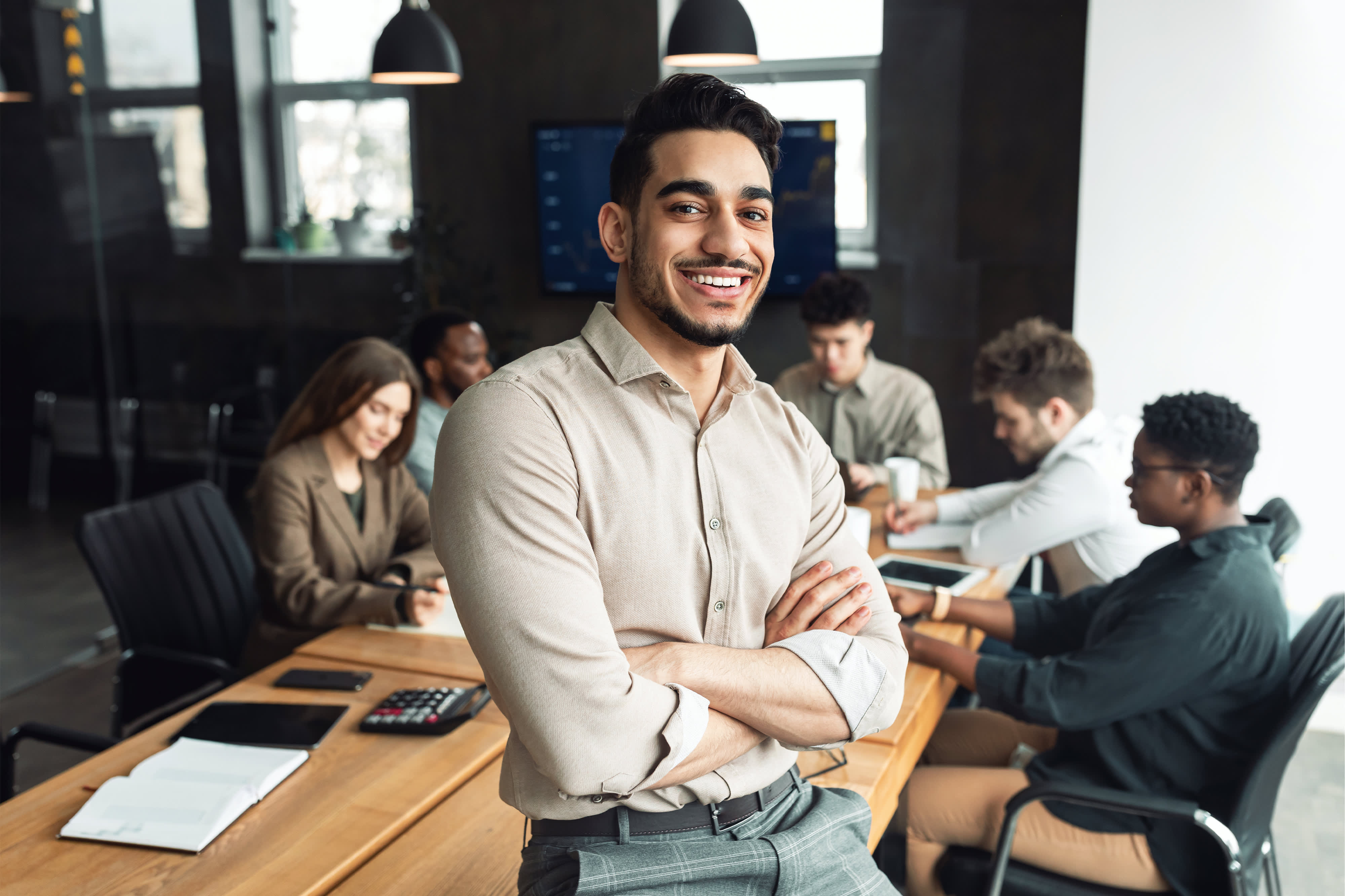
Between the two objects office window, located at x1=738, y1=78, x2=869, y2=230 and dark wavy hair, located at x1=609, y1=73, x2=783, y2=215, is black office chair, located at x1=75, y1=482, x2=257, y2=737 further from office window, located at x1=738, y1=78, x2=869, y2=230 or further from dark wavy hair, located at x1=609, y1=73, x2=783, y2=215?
office window, located at x1=738, y1=78, x2=869, y2=230

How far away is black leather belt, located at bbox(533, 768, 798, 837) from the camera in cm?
112

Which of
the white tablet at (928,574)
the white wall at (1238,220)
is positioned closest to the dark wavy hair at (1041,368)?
the white tablet at (928,574)

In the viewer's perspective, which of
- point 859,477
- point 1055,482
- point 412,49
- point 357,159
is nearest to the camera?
point 1055,482

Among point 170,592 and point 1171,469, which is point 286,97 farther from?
point 1171,469

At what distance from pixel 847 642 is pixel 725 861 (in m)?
0.27

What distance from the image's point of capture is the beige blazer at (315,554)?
2311 millimetres

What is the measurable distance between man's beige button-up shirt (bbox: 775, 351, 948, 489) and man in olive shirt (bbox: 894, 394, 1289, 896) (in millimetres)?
1615

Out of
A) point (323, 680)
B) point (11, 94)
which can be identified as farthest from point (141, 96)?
point (323, 680)

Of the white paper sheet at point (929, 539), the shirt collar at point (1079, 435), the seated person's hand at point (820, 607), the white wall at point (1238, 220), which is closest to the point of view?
the seated person's hand at point (820, 607)

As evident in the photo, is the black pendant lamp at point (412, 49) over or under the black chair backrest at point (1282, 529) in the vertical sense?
over

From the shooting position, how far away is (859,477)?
3.29 meters

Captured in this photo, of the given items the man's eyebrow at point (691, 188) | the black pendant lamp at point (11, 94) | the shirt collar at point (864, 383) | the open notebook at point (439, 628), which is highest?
the black pendant lamp at point (11, 94)

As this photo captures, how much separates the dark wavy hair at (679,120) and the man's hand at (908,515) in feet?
6.03

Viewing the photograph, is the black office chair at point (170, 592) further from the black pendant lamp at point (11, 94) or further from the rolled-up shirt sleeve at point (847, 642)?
the black pendant lamp at point (11, 94)
